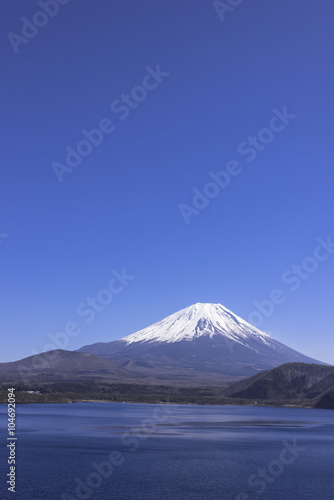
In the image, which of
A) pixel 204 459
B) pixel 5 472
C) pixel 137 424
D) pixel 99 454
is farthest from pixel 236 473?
pixel 137 424

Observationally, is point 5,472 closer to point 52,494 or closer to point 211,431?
point 52,494

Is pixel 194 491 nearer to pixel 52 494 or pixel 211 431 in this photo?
pixel 52 494

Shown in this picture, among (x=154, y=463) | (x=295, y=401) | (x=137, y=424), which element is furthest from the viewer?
(x=295, y=401)

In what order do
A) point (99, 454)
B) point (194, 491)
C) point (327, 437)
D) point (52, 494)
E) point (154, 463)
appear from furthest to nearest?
point (327, 437) < point (99, 454) < point (154, 463) < point (194, 491) < point (52, 494)

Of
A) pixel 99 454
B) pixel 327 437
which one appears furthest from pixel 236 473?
pixel 327 437

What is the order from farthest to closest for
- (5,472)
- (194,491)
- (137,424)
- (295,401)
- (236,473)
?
(295,401)
(137,424)
(236,473)
(5,472)
(194,491)

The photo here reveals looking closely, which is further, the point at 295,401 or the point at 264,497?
the point at 295,401
